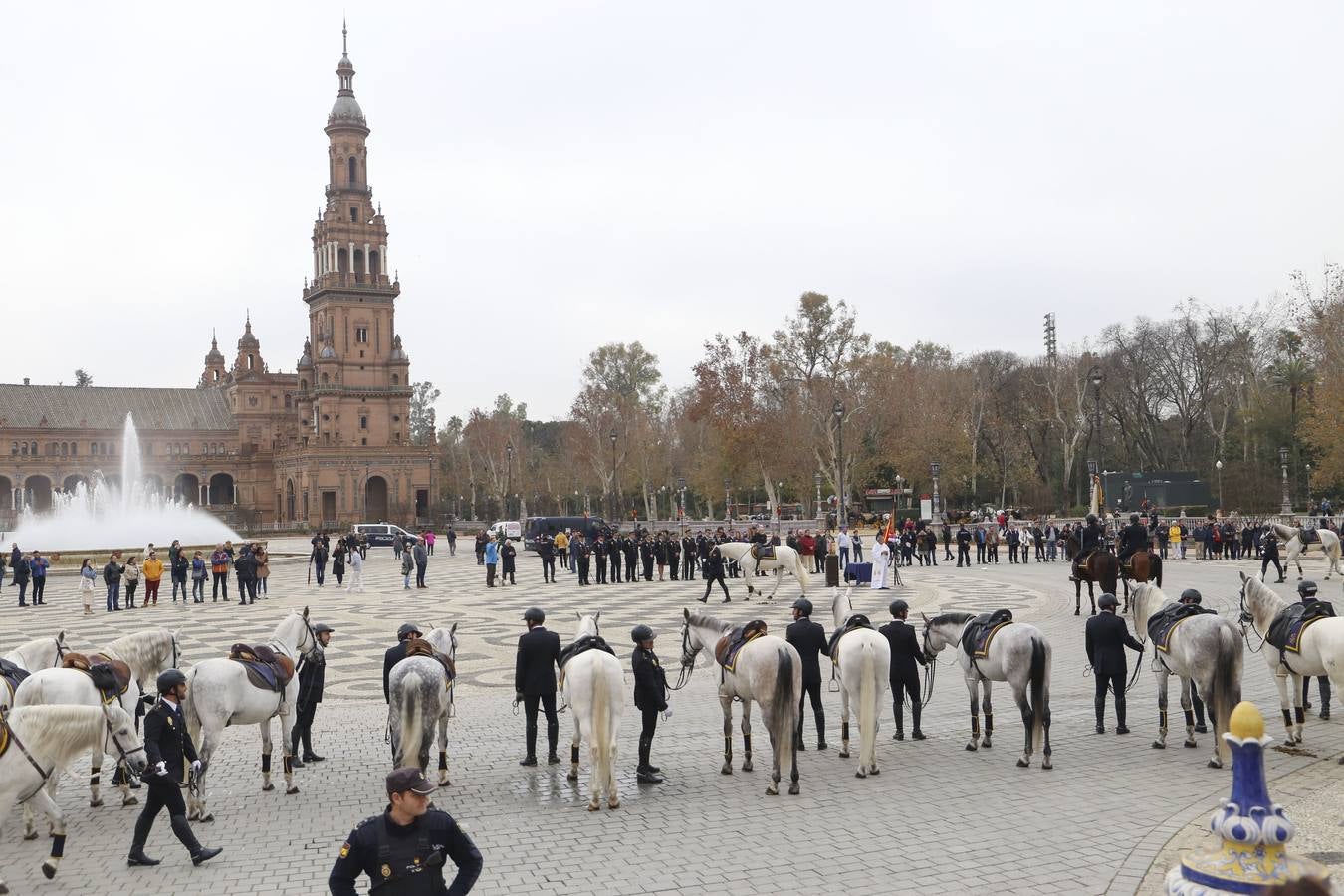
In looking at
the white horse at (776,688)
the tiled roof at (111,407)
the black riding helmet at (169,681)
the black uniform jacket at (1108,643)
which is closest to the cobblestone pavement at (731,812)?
the white horse at (776,688)

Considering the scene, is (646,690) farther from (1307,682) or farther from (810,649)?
(1307,682)

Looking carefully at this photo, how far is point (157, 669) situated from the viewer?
37.5 ft

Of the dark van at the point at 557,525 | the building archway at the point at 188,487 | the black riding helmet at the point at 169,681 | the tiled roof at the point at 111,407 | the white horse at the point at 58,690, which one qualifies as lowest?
the white horse at the point at 58,690

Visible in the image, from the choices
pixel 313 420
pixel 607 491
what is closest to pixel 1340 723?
pixel 607 491

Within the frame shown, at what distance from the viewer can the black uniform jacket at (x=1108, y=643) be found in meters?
11.4

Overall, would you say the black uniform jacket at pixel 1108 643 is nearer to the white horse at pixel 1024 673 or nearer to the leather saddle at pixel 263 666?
the white horse at pixel 1024 673

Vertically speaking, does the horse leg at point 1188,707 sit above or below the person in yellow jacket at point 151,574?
below

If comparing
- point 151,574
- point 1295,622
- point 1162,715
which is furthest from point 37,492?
point 1295,622

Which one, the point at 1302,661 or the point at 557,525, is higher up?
the point at 557,525

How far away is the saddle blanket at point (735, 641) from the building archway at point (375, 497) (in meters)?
84.3

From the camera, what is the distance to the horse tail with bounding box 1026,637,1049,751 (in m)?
10.2

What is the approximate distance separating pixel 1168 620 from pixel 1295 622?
125cm

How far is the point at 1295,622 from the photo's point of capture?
10641mm

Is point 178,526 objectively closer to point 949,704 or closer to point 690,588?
point 690,588
